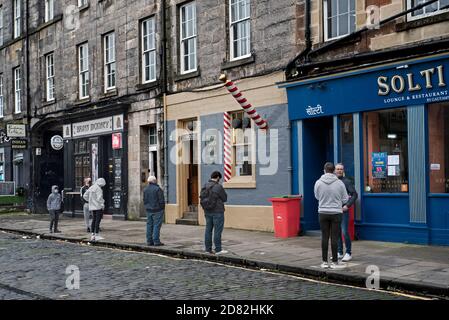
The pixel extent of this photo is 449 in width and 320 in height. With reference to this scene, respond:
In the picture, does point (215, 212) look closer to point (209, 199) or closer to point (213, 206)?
point (213, 206)

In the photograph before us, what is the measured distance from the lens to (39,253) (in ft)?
46.0

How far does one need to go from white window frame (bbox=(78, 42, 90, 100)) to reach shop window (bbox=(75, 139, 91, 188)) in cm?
193

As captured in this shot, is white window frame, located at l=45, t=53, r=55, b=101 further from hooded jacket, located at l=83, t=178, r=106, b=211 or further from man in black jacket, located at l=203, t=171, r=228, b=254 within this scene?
man in black jacket, located at l=203, t=171, r=228, b=254

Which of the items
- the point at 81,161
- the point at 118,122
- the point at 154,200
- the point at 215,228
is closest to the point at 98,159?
the point at 81,161

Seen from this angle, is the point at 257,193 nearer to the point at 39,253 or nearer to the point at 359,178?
the point at 359,178

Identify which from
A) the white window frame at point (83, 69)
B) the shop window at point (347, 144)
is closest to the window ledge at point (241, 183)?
the shop window at point (347, 144)

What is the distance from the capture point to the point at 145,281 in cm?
980

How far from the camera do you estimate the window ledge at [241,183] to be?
668 inches

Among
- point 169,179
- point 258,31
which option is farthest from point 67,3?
point 258,31

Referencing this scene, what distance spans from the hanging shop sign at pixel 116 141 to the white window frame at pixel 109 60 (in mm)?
1915

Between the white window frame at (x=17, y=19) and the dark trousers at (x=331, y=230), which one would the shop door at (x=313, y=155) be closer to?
the dark trousers at (x=331, y=230)

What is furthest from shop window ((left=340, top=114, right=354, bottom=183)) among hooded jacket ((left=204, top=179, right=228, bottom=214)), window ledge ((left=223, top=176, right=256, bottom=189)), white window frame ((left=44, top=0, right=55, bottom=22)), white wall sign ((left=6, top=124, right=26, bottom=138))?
white wall sign ((left=6, top=124, right=26, bottom=138))

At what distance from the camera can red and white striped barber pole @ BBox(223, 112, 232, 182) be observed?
17.7 meters

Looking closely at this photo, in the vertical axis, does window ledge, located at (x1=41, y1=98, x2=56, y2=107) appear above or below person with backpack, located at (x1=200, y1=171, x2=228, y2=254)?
above
